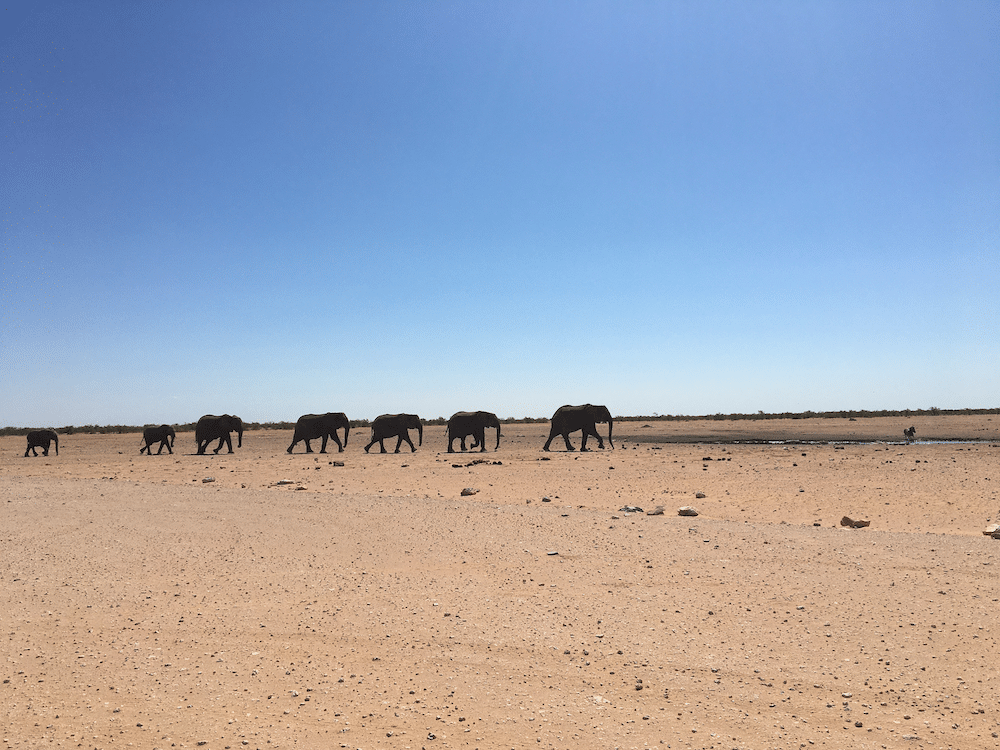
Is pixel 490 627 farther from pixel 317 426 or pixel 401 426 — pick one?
pixel 317 426

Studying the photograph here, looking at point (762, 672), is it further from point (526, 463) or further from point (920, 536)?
point (526, 463)

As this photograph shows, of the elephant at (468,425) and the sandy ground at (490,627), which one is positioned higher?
the elephant at (468,425)

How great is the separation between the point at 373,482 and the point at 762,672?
15.3m

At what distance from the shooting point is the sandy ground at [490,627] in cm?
501

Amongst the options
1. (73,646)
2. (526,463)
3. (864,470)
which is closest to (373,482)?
(526,463)

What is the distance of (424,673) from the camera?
589 centimetres

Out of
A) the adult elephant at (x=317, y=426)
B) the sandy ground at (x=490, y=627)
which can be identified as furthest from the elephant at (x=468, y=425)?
the sandy ground at (x=490, y=627)

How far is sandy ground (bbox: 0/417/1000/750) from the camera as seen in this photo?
5.01 m

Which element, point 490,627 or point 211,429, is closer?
point 490,627

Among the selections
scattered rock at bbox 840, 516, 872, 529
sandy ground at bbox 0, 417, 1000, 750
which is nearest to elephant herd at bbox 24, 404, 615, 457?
sandy ground at bbox 0, 417, 1000, 750

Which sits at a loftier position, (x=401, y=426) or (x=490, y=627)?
(x=401, y=426)

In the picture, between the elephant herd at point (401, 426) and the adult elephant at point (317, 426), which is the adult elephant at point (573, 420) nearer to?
the elephant herd at point (401, 426)

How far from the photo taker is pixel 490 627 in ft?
22.8

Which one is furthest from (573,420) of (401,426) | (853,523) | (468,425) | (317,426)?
(853,523)
